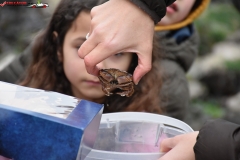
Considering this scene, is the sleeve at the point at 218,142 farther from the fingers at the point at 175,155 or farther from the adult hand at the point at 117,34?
the adult hand at the point at 117,34

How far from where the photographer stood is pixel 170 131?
3.43 ft

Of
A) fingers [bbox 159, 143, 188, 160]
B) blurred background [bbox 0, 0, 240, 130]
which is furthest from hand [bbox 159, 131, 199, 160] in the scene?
blurred background [bbox 0, 0, 240, 130]

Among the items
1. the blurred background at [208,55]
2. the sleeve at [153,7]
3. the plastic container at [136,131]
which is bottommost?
the blurred background at [208,55]

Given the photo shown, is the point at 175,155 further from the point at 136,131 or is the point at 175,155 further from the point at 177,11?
the point at 177,11

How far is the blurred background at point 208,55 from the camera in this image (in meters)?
3.38

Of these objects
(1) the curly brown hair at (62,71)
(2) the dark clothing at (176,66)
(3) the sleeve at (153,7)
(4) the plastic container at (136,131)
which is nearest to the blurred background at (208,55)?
(2) the dark clothing at (176,66)

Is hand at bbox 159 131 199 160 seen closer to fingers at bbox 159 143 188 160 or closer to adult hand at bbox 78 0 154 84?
fingers at bbox 159 143 188 160

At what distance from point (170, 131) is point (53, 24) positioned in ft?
2.28

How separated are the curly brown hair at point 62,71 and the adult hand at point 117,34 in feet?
1.54

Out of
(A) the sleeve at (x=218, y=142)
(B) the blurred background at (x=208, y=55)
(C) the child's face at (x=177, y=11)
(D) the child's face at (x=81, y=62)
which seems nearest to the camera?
(A) the sleeve at (x=218, y=142)

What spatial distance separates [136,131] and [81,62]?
0.41 m

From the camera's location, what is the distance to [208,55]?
405 cm

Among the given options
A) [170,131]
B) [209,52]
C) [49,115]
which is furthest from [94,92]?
[209,52]

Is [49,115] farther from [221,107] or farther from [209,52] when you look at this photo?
[209,52]
